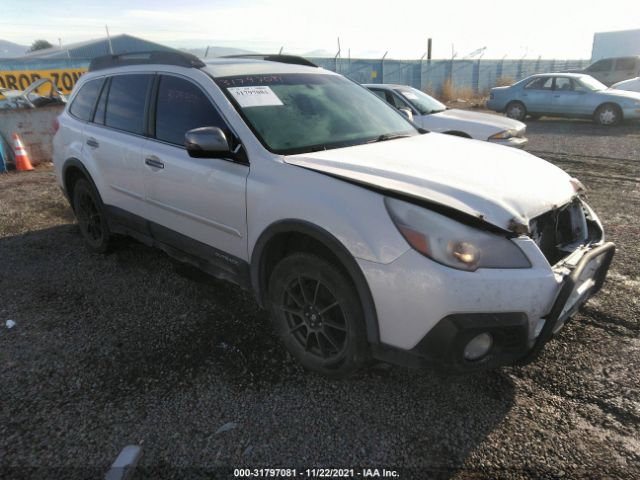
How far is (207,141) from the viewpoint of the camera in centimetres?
267

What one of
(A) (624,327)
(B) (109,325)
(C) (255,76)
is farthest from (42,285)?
(A) (624,327)

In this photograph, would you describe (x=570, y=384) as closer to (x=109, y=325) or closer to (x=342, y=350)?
(x=342, y=350)

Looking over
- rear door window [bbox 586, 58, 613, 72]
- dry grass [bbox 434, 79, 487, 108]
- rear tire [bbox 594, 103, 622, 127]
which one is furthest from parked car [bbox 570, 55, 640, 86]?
rear tire [bbox 594, 103, 622, 127]

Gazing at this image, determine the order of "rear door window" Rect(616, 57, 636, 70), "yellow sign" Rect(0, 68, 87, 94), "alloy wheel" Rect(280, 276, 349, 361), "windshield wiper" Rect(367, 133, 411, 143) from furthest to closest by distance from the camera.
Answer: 1. "rear door window" Rect(616, 57, 636, 70)
2. "yellow sign" Rect(0, 68, 87, 94)
3. "windshield wiper" Rect(367, 133, 411, 143)
4. "alloy wheel" Rect(280, 276, 349, 361)

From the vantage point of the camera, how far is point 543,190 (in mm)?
2500

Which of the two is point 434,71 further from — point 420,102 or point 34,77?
point 34,77

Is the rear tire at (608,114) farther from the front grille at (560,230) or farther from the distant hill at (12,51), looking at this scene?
the distant hill at (12,51)

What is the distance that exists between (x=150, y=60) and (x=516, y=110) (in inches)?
537

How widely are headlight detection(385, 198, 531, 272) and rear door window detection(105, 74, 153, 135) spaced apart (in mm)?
2469

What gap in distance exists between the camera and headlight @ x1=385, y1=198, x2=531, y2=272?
203cm

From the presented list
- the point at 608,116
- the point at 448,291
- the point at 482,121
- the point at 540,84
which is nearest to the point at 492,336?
the point at 448,291

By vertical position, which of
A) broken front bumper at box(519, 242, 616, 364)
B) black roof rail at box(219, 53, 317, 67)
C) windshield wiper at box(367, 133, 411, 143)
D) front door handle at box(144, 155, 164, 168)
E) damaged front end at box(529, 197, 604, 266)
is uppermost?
black roof rail at box(219, 53, 317, 67)

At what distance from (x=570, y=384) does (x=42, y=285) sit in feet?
13.7

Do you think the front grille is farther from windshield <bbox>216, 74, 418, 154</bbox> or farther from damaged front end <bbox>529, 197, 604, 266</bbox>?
windshield <bbox>216, 74, 418, 154</bbox>
